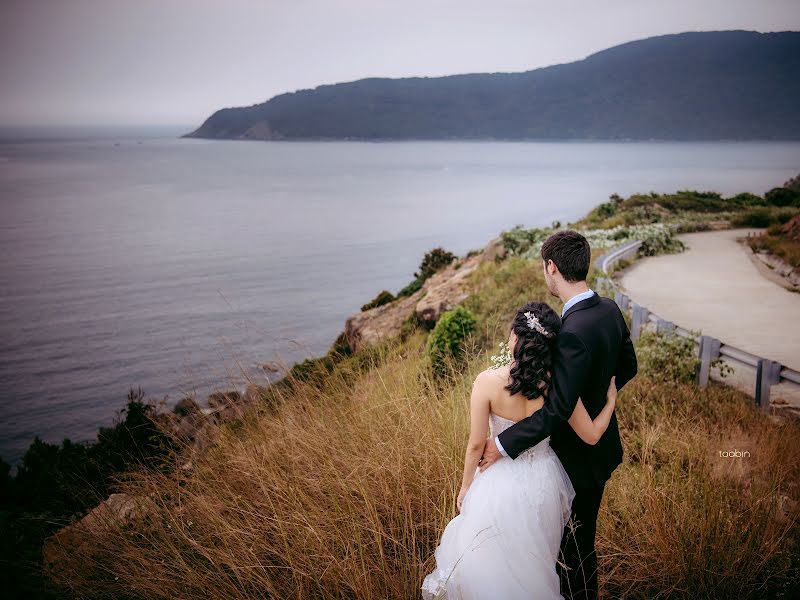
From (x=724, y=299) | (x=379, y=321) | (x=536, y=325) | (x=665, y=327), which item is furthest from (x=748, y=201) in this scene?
(x=536, y=325)

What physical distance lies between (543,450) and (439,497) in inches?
46.5

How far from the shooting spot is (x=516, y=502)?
8.71 ft

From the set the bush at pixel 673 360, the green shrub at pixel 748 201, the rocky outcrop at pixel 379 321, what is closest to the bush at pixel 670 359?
the bush at pixel 673 360

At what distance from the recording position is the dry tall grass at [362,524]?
313 cm

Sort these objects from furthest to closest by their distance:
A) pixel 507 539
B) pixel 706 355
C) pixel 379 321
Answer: pixel 379 321, pixel 706 355, pixel 507 539

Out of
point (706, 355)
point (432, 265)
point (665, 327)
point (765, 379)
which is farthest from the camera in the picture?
point (432, 265)

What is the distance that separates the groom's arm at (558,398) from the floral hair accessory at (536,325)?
8cm

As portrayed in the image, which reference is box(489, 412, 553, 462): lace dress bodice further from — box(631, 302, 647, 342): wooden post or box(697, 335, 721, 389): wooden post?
box(631, 302, 647, 342): wooden post

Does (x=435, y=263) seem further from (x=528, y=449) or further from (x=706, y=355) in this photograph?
(x=528, y=449)

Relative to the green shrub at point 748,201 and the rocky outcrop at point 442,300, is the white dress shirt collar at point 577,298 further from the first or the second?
the green shrub at point 748,201

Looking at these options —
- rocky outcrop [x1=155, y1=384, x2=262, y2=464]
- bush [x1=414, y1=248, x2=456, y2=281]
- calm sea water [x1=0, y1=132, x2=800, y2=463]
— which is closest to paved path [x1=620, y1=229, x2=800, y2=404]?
Result: rocky outcrop [x1=155, y1=384, x2=262, y2=464]

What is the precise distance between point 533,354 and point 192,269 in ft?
153

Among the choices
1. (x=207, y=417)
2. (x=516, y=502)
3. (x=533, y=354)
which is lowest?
(x=207, y=417)

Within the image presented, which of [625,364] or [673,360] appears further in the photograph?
[673,360]
